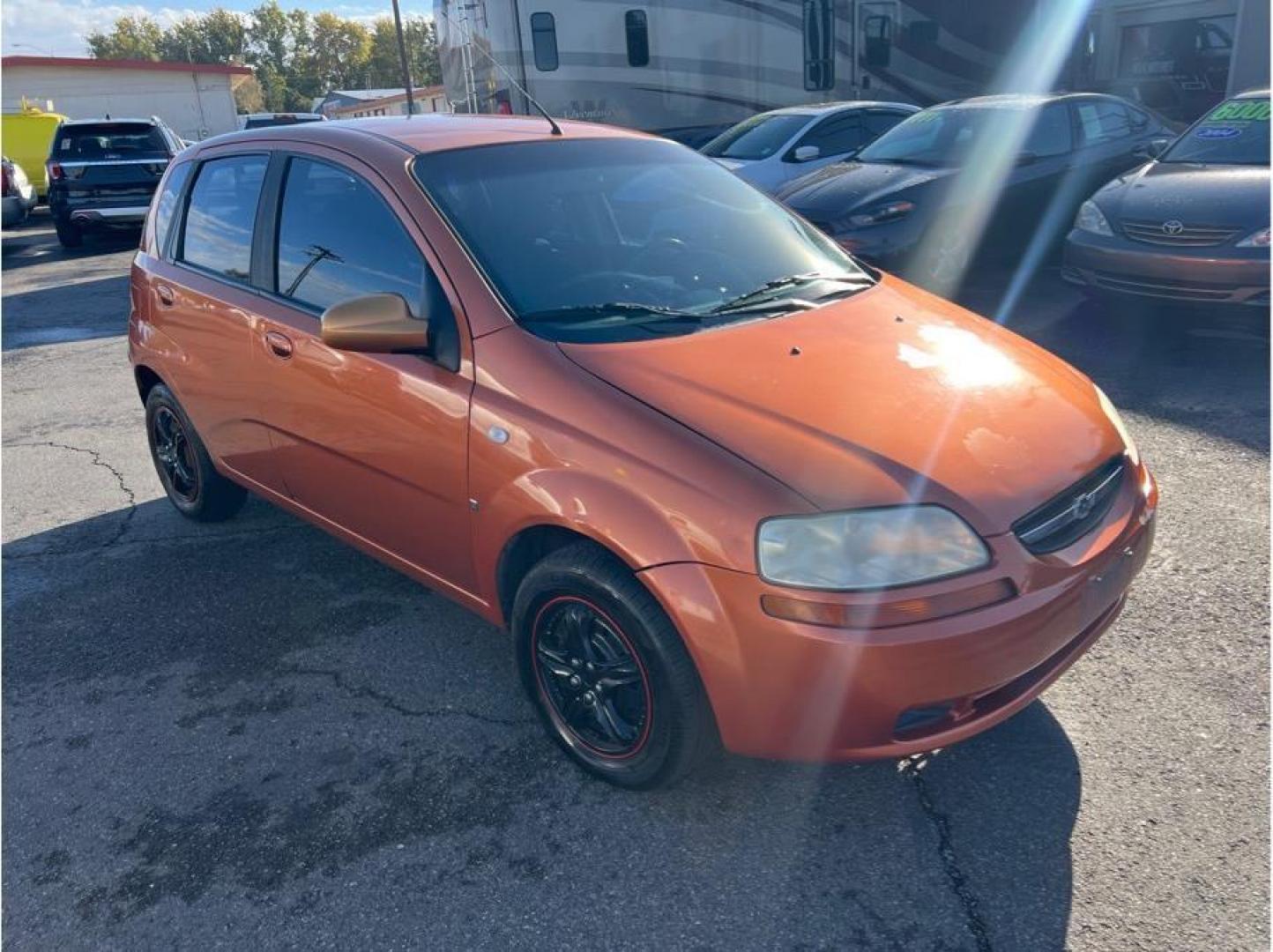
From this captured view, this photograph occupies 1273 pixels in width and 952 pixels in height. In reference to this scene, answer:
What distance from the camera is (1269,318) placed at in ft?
18.8

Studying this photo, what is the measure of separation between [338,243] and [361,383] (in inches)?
20.9

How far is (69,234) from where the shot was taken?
14172 millimetres

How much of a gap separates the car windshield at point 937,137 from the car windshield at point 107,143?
10.6 m

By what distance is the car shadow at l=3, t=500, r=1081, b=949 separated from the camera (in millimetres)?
2332

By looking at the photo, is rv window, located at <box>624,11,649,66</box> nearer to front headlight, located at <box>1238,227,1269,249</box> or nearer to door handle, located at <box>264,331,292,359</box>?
front headlight, located at <box>1238,227,1269,249</box>

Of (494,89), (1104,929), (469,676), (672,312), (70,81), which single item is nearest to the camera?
(1104,929)

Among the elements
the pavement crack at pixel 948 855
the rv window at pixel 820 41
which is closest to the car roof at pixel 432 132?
the pavement crack at pixel 948 855

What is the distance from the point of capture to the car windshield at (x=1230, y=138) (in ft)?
21.7

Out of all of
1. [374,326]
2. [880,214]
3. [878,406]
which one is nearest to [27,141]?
[880,214]

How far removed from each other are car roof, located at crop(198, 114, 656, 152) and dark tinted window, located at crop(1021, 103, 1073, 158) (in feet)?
18.1

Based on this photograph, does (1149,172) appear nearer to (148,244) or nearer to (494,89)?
(148,244)

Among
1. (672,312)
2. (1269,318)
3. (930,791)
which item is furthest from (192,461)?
(1269,318)

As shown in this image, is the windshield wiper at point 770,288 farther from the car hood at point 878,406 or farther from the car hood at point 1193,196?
the car hood at point 1193,196

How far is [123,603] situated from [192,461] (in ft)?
2.56
